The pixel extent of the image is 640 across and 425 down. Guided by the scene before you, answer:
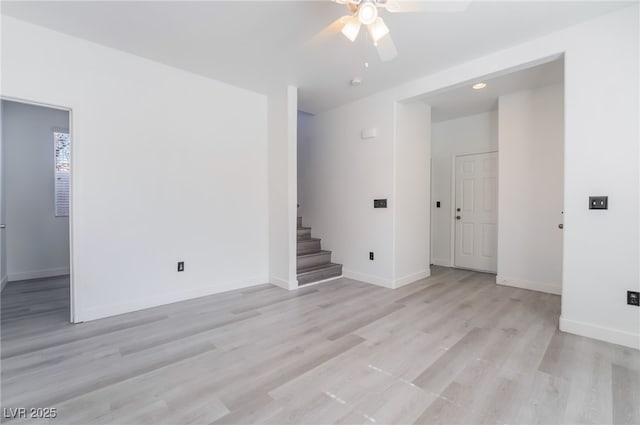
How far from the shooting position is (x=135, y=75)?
3012mm

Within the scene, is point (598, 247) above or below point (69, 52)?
below

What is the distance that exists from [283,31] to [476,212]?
4161mm

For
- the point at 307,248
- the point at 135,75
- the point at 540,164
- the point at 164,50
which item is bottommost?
the point at 307,248

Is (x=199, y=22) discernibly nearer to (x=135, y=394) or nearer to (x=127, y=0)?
(x=127, y=0)

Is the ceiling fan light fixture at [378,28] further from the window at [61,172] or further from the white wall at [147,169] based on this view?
the window at [61,172]

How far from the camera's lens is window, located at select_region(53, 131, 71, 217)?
4629 millimetres

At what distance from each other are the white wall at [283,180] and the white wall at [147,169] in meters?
0.21

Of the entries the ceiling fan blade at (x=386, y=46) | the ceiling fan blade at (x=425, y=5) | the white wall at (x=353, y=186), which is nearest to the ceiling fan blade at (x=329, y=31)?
the ceiling fan blade at (x=386, y=46)

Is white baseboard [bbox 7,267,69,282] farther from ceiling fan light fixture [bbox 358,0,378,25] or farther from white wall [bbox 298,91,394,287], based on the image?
ceiling fan light fixture [bbox 358,0,378,25]

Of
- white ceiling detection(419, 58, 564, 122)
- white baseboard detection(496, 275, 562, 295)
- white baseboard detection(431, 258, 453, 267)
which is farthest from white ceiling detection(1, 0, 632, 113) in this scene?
white baseboard detection(431, 258, 453, 267)

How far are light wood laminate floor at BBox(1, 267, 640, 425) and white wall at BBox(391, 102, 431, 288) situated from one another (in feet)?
3.29

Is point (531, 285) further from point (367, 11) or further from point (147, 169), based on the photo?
point (147, 169)

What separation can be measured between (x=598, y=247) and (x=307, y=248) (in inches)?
134

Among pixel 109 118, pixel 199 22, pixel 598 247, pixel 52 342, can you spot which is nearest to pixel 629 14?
pixel 598 247
